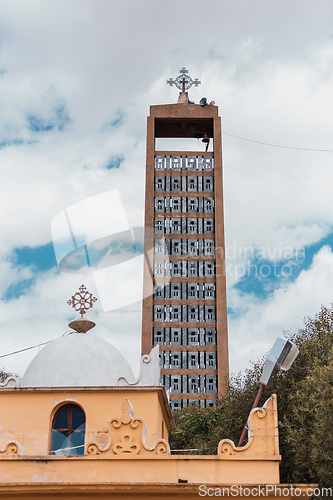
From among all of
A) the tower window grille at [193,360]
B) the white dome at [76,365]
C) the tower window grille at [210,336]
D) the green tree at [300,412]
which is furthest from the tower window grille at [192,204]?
the white dome at [76,365]

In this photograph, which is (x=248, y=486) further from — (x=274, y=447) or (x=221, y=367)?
(x=221, y=367)

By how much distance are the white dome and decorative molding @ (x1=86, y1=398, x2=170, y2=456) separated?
2001mm

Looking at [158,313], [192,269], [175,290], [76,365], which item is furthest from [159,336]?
[76,365]

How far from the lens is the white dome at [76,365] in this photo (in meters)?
14.6

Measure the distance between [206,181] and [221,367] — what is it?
1572cm

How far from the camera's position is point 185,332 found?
163ft

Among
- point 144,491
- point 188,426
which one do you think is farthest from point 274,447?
point 188,426

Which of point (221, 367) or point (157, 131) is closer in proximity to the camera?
point (221, 367)

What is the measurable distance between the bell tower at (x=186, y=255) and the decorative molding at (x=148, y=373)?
32.5 metres

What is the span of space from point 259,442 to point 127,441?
2517 mm

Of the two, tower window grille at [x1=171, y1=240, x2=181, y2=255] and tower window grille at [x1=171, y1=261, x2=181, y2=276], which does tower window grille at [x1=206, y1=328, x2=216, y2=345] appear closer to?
tower window grille at [x1=171, y1=261, x2=181, y2=276]

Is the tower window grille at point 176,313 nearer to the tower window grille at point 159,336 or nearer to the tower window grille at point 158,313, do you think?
the tower window grille at point 158,313

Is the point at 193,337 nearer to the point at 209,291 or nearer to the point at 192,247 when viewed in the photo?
the point at 209,291

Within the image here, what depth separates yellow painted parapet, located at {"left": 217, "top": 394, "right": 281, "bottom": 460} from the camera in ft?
40.4
